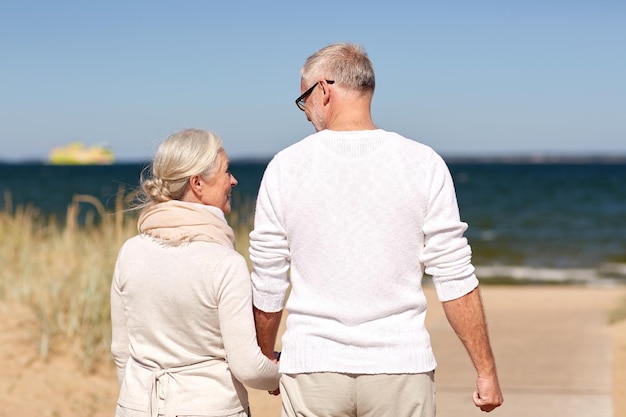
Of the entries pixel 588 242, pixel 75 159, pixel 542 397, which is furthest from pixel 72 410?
pixel 75 159

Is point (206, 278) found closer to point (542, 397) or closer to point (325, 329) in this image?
point (325, 329)

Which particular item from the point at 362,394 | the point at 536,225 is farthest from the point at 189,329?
the point at 536,225

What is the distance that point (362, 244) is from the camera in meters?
2.69

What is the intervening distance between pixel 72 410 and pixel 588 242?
82.0 ft

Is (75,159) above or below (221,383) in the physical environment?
below

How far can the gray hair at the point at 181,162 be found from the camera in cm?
301

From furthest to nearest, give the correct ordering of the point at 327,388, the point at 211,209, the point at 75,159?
the point at 75,159 → the point at 211,209 → the point at 327,388

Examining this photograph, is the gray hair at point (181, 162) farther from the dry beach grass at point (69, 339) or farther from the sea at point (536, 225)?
the dry beach grass at point (69, 339)

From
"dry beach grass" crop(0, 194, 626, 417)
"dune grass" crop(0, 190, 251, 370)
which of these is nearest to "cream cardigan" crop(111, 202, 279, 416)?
"dune grass" crop(0, 190, 251, 370)

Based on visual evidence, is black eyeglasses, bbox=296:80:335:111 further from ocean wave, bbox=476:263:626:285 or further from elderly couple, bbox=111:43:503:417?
ocean wave, bbox=476:263:626:285

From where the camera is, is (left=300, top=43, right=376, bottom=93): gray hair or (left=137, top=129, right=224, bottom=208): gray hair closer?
(left=300, top=43, right=376, bottom=93): gray hair

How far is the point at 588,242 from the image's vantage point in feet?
94.3

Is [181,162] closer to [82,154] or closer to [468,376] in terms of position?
[468,376]

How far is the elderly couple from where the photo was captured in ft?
8.79
